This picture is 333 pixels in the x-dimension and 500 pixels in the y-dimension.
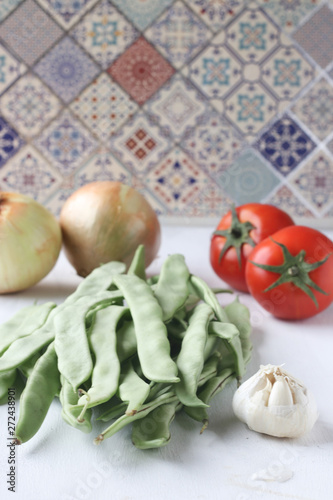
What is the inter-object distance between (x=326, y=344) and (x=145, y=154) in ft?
2.95

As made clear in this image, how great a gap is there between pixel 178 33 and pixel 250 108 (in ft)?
0.93

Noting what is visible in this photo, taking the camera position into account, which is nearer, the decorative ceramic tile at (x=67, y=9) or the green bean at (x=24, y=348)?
the green bean at (x=24, y=348)

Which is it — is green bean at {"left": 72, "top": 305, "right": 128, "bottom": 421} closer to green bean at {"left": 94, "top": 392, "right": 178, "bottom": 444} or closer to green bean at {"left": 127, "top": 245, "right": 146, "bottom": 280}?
green bean at {"left": 94, "top": 392, "right": 178, "bottom": 444}

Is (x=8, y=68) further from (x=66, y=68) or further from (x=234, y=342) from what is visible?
(x=234, y=342)

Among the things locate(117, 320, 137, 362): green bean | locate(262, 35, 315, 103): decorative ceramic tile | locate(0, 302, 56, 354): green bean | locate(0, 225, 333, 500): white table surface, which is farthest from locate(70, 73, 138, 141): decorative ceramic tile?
locate(0, 225, 333, 500): white table surface

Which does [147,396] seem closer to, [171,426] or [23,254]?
[171,426]

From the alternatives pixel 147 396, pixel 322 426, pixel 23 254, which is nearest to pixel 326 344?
pixel 322 426

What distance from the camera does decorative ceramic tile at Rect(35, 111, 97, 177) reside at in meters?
1.60

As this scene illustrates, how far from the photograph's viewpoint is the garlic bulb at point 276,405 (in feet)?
2.03

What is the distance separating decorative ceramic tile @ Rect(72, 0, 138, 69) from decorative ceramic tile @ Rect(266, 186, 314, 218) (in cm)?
59

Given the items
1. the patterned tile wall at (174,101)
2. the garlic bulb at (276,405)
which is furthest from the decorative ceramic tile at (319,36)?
the garlic bulb at (276,405)

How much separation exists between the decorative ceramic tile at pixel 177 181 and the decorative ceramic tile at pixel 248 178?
72mm

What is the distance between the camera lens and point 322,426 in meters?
0.65

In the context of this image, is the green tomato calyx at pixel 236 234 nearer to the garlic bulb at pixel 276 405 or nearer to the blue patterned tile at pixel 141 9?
the garlic bulb at pixel 276 405
